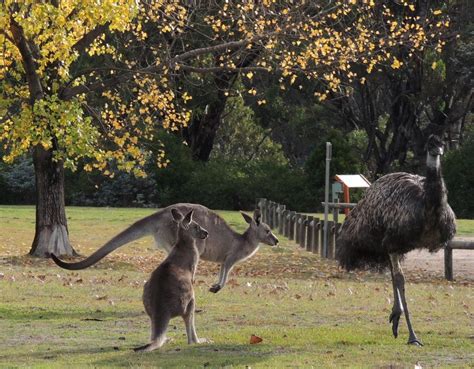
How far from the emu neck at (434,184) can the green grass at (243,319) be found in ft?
5.15

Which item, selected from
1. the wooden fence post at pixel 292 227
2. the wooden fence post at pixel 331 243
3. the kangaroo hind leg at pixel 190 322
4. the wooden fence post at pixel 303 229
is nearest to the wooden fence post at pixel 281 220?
the wooden fence post at pixel 292 227

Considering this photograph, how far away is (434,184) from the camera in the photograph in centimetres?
1245

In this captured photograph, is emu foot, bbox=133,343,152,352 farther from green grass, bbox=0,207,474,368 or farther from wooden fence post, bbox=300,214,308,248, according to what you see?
wooden fence post, bbox=300,214,308,248

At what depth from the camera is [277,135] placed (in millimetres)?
74375

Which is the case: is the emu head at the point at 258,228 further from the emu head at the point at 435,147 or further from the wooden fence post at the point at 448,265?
the wooden fence post at the point at 448,265

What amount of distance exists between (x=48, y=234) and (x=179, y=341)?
14.1m

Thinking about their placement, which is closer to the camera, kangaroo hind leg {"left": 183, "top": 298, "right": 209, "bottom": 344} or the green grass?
the green grass

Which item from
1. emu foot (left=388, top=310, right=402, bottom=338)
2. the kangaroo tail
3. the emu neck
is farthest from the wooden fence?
the emu neck

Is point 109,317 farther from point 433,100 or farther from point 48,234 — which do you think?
point 433,100

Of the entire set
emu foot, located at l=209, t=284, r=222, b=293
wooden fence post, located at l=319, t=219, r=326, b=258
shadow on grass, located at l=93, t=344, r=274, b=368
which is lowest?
shadow on grass, located at l=93, t=344, r=274, b=368

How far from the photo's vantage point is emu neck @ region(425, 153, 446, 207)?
40.9 ft

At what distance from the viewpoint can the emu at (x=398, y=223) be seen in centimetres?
1255

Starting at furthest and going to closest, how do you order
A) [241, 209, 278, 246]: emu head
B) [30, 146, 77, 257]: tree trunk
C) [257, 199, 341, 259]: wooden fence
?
[257, 199, 341, 259]: wooden fence < [30, 146, 77, 257]: tree trunk < [241, 209, 278, 246]: emu head

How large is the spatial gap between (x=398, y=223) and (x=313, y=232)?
17.1 metres
